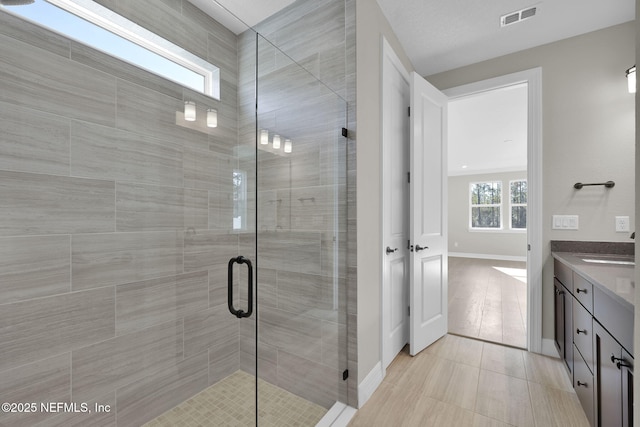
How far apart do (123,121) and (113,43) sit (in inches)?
17.1

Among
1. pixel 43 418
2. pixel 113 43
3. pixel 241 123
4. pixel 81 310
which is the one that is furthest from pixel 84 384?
pixel 113 43

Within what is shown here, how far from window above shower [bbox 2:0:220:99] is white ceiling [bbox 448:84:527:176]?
2.49 meters

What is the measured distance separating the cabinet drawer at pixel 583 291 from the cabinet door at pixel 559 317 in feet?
1.41

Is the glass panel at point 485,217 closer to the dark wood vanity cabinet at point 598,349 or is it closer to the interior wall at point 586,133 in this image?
the interior wall at point 586,133

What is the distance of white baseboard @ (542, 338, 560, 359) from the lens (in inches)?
94.3

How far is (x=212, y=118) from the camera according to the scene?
2.08 m

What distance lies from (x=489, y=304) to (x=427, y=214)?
215 centimetres

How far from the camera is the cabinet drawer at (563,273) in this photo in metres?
1.89

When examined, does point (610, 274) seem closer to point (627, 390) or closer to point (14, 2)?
point (627, 390)

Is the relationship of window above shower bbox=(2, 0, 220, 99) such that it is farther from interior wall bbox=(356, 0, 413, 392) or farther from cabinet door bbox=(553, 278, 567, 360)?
cabinet door bbox=(553, 278, 567, 360)

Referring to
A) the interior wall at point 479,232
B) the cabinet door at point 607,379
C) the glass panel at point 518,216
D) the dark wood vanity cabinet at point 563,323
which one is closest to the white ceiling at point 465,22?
the dark wood vanity cabinet at point 563,323

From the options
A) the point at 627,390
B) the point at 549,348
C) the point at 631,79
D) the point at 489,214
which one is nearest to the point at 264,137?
the point at 627,390

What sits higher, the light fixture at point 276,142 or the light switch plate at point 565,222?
the light fixture at point 276,142

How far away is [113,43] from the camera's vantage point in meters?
1.61
